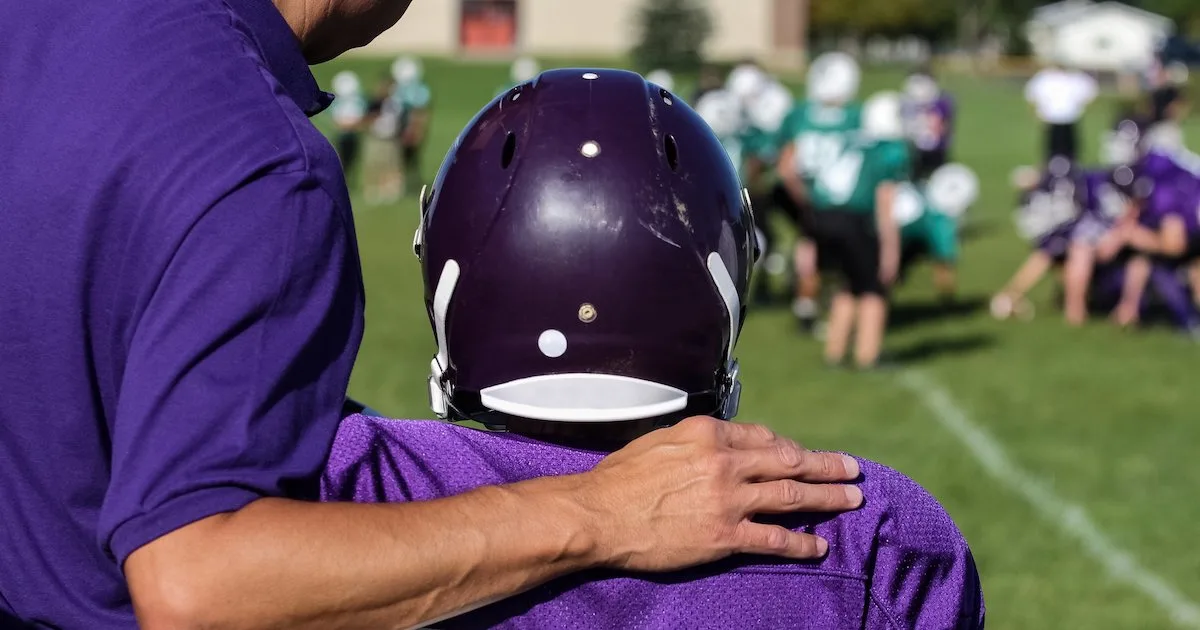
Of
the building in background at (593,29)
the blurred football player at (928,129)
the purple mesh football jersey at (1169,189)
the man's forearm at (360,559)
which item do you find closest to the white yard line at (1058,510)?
the purple mesh football jersey at (1169,189)

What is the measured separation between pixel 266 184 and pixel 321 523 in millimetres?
349

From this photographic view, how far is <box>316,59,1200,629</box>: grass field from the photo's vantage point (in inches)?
256

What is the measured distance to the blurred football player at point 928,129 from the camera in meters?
19.8

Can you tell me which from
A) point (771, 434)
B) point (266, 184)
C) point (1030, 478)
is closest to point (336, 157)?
point (266, 184)

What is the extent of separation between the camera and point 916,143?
20.0 metres

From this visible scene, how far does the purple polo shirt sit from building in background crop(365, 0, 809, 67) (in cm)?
6697

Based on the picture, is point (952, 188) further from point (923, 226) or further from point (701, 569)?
point (701, 569)

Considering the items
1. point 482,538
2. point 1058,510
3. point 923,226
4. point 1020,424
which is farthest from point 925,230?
point 482,538

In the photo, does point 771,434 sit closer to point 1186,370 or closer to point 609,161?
point 609,161

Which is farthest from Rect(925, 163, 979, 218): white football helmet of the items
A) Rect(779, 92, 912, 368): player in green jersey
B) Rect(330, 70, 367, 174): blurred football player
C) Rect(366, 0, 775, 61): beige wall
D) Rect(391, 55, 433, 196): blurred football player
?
Rect(366, 0, 775, 61): beige wall

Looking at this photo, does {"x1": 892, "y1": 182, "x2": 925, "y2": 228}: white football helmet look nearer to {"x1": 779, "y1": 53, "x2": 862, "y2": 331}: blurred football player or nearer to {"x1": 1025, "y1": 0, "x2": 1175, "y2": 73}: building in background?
{"x1": 779, "y1": 53, "x2": 862, "y2": 331}: blurred football player

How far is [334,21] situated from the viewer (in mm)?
1787

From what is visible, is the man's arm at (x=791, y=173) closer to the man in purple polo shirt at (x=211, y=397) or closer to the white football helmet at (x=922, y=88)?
the white football helmet at (x=922, y=88)

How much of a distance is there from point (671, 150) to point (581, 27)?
2729 inches
